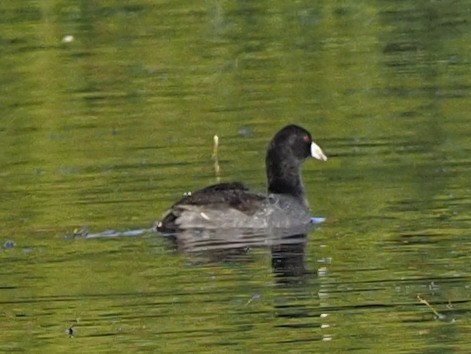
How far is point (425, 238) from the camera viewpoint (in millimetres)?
14211

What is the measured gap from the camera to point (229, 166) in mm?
17656

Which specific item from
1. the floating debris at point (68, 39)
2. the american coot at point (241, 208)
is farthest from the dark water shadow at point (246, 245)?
the floating debris at point (68, 39)

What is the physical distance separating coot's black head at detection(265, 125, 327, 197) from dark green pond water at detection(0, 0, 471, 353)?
0.31 m

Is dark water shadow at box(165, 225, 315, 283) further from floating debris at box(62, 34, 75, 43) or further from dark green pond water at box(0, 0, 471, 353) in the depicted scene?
floating debris at box(62, 34, 75, 43)

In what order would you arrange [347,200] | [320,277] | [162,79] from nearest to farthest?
[320,277]
[347,200]
[162,79]

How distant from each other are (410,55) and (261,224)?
24.7ft

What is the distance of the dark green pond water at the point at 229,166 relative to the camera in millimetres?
11992

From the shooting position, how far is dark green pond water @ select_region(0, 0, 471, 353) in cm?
1199

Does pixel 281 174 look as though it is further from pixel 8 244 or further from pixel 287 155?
pixel 8 244

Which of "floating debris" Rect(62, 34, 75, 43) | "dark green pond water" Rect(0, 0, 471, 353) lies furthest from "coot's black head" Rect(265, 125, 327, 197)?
"floating debris" Rect(62, 34, 75, 43)

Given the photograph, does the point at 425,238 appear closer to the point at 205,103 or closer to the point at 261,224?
the point at 261,224

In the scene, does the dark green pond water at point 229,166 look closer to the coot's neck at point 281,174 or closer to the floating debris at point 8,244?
the floating debris at point 8,244

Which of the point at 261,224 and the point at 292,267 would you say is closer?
the point at 292,267

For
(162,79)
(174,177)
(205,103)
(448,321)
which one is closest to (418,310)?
(448,321)
